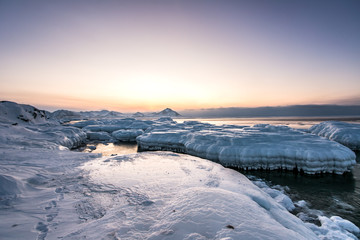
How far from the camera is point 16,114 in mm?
24469

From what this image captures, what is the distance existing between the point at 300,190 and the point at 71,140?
23152 mm

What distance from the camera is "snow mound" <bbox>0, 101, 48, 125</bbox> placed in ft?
74.2

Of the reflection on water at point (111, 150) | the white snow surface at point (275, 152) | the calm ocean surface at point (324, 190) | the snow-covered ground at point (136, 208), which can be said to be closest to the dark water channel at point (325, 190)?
the calm ocean surface at point (324, 190)

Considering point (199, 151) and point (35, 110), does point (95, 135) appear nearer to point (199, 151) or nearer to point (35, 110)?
point (35, 110)

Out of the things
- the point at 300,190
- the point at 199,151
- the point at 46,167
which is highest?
the point at 46,167

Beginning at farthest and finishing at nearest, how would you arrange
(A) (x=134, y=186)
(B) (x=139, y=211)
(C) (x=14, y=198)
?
(A) (x=134, y=186)
(C) (x=14, y=198)
(B) (x=139, y=211)

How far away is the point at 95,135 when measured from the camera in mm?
30578

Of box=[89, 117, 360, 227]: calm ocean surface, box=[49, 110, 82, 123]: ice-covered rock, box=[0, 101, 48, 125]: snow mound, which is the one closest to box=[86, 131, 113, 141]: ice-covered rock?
box=[0, 101, 48, 125]: snow mound

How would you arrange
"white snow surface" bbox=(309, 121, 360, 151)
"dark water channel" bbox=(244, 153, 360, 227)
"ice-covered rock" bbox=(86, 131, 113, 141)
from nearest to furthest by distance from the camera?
"dark water channel" bbox=(244, 153, 360, 227) < "white snow surface" bbox=(309, 121, 360, 151) < "ice-covered rock" bbox=(86, 131, 113, 141)

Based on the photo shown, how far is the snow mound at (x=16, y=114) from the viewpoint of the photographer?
2263cm

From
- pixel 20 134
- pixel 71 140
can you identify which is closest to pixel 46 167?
pixel 20 134

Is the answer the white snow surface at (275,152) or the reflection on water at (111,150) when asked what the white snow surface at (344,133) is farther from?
the reflection on water at (111,150)

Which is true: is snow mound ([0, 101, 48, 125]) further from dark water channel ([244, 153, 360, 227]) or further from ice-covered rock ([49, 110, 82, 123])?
ice-covered rock ([49, 110, 82, 123])

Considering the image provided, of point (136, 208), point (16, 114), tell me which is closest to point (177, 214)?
point (136, 208)
